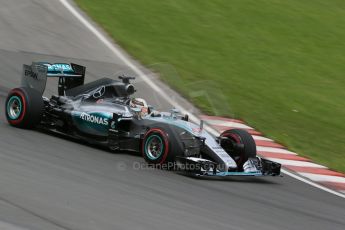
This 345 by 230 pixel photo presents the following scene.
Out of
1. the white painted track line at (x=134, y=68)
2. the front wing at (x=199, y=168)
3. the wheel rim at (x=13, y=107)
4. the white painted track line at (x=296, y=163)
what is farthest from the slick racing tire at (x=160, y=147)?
the white painted track line at (x=296, y=163)

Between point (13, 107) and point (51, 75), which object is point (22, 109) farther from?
point (51, 75)

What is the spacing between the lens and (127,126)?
1024 cm

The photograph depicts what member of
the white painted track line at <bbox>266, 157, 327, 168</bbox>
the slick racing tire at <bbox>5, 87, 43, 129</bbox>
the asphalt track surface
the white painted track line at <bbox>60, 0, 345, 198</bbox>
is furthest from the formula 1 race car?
the white painted track line at <bbox>266, 157, 327, 168</bbox>

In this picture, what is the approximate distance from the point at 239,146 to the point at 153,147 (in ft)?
4.37

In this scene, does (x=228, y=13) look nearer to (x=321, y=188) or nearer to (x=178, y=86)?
(x=178, y=86)

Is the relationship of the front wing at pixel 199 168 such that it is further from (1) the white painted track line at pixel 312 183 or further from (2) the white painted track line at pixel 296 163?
(2) the white painted track line at pixel 296 163

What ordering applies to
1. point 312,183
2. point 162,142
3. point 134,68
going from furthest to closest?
point 134,68
point 312,183
point 162,142

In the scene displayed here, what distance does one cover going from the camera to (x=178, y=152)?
9445mm

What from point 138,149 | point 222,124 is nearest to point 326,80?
point 222,124

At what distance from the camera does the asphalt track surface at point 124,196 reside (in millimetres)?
6812

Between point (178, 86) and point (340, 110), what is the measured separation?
217 inches

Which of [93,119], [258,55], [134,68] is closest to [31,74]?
[93,119]

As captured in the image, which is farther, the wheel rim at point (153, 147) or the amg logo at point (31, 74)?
the amg logo at point (31, 74)

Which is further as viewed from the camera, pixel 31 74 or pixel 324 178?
pixel 31 74
